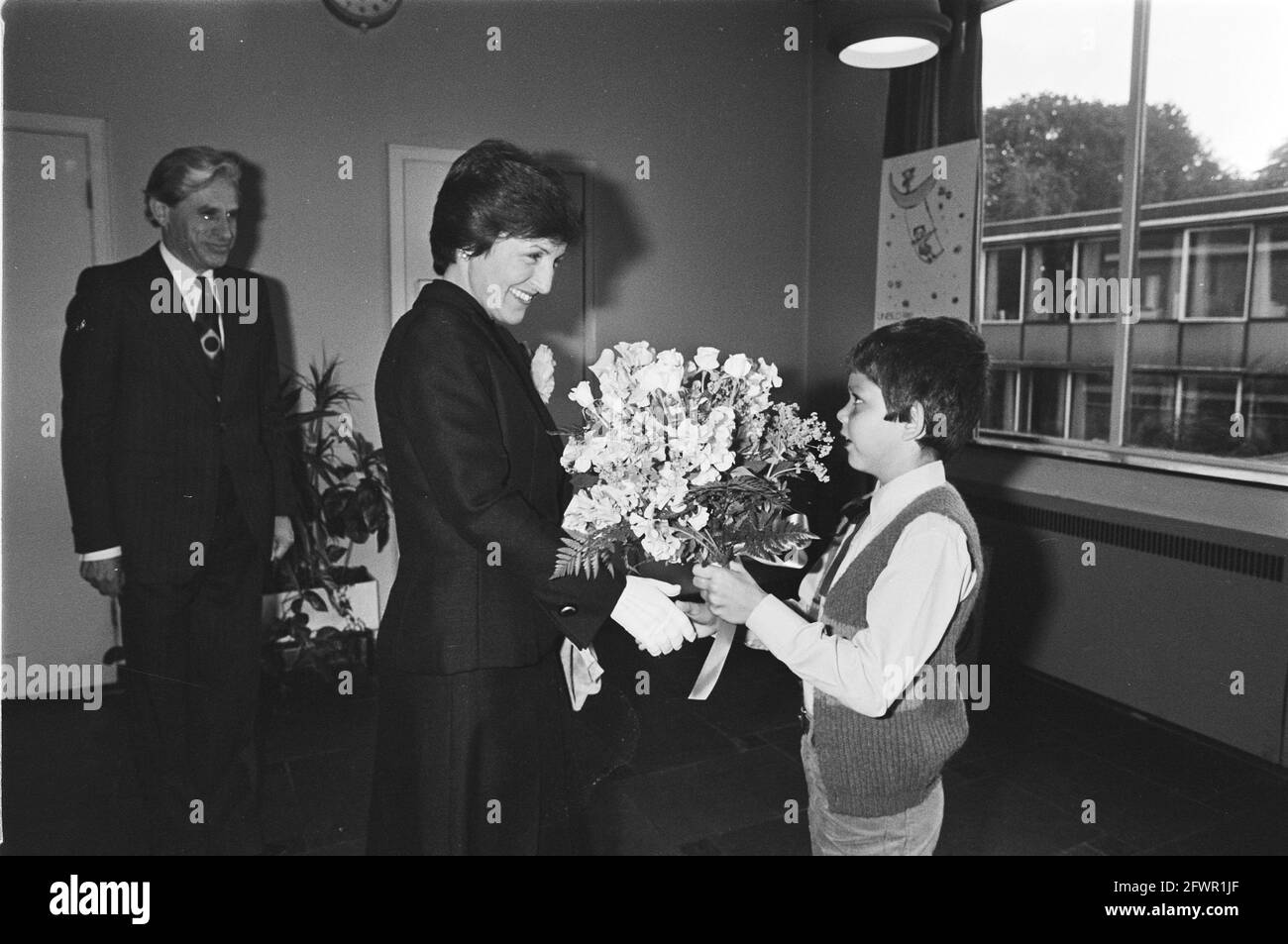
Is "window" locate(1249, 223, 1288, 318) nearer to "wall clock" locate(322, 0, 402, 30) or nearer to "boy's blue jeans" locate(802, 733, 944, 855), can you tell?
"boy's blue jeans" locate(802, 733, 944, 855)

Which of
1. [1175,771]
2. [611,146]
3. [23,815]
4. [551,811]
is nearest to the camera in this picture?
[551,811]

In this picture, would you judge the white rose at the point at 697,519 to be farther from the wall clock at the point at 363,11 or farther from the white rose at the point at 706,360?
the wall clock at the point at 363,11

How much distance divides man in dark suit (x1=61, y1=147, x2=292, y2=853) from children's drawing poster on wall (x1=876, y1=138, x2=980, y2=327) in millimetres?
3043

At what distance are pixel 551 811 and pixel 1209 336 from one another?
314 cm

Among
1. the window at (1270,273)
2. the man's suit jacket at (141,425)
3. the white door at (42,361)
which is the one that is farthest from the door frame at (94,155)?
the window at (1270,273)

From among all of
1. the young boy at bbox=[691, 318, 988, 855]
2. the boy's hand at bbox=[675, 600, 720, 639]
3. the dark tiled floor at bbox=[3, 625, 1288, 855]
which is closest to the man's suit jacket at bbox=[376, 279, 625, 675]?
the boy's hand at bbox=[675, 600, 720, 639]

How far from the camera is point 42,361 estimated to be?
11.9ft

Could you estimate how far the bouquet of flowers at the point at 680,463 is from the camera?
1.42 metres

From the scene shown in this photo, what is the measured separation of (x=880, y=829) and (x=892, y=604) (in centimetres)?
42

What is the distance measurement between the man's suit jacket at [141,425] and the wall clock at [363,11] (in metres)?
1.97

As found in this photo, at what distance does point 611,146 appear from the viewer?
4.66 metres
